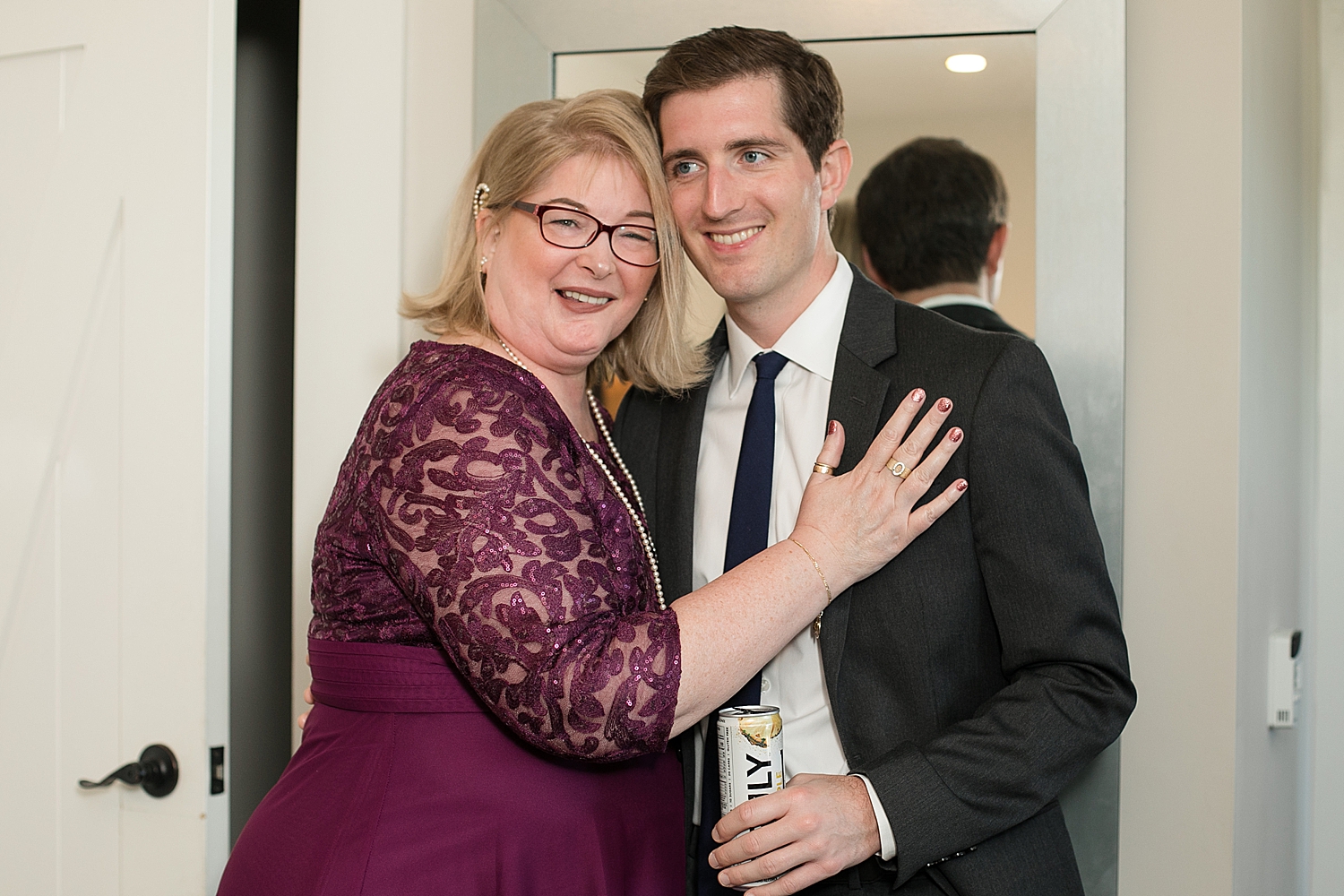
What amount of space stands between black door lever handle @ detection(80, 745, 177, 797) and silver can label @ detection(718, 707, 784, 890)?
1038mm

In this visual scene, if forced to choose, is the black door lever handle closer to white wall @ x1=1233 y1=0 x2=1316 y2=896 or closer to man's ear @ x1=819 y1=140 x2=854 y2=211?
man's ear @ x1=819 y1=140 x2=854 y2=211

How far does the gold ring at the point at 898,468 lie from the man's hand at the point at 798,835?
0.39 m

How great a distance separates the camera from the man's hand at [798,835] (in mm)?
1210

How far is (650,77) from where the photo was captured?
1587mm

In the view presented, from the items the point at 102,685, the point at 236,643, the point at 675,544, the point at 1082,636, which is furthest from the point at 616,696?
the point at 236,643

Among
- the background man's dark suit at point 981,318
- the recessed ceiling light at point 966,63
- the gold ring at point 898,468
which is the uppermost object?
the recessed ceiling light at point 966,63

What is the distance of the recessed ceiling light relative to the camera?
5.45 feet

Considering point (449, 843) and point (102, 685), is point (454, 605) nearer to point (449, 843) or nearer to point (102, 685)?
point (449, 843)

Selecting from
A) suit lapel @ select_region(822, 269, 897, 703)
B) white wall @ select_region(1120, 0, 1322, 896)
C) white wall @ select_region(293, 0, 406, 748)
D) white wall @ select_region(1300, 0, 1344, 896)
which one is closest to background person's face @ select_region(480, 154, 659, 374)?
suit lapel @ select_region(822, 269, 897, 703)

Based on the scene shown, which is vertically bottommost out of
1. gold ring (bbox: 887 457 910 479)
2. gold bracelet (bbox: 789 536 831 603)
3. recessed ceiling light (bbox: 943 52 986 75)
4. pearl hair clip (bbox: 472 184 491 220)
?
gold bracelet (bbox: 789 536 831 603)

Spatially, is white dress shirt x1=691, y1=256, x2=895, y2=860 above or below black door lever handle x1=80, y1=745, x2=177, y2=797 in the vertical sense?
above

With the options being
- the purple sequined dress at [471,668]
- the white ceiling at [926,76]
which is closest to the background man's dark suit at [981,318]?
the white ceiling at [926,76]

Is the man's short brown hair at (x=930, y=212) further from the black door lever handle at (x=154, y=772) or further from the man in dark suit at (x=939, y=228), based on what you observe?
the black door lever handle at (x=154, y=772)

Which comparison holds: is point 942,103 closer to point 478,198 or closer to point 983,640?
point 478,198
